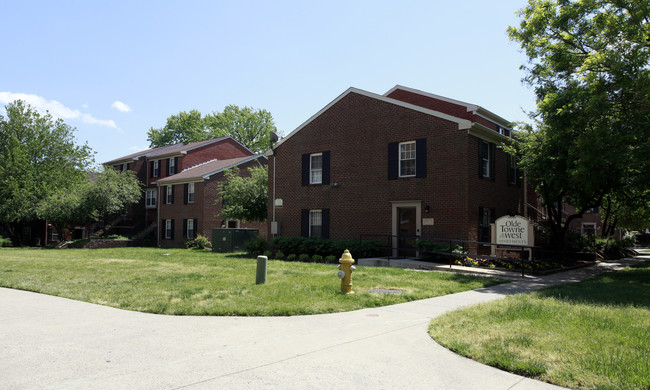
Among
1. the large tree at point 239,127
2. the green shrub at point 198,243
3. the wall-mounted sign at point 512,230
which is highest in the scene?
the large tree at point 239,127

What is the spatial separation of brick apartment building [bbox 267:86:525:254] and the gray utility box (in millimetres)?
4268

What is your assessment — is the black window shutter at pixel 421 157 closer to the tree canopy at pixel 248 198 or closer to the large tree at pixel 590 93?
the large tree at pixel 590 93

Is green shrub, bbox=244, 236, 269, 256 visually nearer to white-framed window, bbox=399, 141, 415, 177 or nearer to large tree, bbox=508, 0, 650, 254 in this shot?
white-framed window, bbox=399, 141, 415, 177

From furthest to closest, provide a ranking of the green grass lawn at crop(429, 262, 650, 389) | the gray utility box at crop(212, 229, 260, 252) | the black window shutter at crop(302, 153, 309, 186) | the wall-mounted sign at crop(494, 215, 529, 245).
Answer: the gray utility box at crop(212, 229, 260, 252)
the black window shutter at crop(302, 153, 309, 186)
the wall-mounted sign at crop(494, 215, 529, 245)
the green grass lawn at crop(429, 262, 650, 389)

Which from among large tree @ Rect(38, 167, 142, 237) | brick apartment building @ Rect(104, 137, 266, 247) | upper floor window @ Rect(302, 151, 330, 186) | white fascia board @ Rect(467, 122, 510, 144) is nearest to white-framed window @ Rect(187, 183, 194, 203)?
brick apartment building @ Rect(104, 137, 266, 247)

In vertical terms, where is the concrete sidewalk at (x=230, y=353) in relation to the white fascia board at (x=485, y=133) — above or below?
below

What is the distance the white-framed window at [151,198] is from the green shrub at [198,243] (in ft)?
30.1

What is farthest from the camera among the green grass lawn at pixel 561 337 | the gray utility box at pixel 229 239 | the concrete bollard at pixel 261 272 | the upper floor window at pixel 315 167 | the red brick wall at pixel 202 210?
the red brick wall at pixel 202 210

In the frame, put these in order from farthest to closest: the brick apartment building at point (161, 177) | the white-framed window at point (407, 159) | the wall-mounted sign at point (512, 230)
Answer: the brick apartment building at point (161, 177)
the white-framed window at point (407, 159)
the wall-mounted sign at point (512, 230)

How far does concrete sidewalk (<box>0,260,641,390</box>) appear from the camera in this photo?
4.36 meters

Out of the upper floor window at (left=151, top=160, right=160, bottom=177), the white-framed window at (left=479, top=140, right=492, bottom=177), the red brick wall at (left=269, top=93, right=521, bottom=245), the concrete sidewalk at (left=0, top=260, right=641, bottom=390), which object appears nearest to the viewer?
the concrete sidewalk at (left=0, top=260, right=641, bottom=390)

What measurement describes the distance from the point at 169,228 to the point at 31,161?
52.0 ft

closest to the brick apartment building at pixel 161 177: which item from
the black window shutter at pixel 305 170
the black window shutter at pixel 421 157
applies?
the black window shutter at pixel 305 170

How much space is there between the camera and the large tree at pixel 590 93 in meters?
12.7
